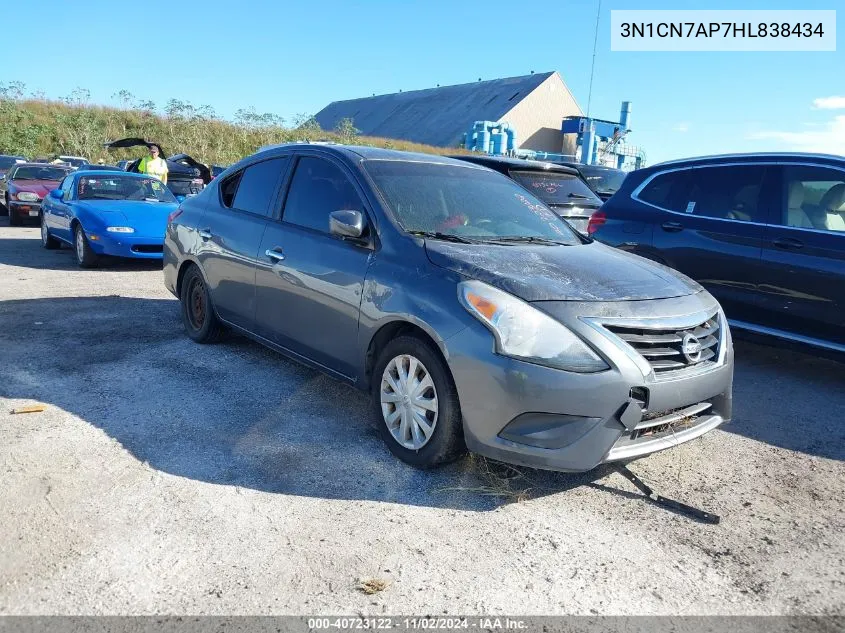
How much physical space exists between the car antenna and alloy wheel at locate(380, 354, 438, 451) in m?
1.11

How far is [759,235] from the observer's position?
5.58m

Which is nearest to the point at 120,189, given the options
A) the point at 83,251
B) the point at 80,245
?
the point at 80,245

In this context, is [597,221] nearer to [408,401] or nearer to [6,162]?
[408,401]

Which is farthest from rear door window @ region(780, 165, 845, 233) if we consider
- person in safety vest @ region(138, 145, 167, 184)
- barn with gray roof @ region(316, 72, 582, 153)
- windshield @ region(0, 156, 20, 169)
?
barn with gray roof @ region(316, 72, 582, 153)

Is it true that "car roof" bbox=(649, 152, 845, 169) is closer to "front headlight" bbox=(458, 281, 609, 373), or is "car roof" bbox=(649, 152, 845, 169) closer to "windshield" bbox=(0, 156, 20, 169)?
"front headlight" bbox=(458, 281, 609, 373)

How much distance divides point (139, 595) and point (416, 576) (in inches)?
40.8

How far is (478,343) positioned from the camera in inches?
124

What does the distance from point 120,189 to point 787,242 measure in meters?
9.25

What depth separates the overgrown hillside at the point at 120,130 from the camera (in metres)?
34.6

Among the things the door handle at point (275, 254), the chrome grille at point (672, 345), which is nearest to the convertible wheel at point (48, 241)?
the door handle at point (275, 254)

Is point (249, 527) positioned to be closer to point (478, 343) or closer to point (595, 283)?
point (478, 343)

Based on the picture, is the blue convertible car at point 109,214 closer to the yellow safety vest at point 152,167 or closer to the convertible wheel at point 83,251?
the convertible wheel at point 83,251

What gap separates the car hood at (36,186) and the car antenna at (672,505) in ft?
49.6

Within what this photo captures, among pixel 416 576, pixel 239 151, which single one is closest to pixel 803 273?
pixel 416 576
